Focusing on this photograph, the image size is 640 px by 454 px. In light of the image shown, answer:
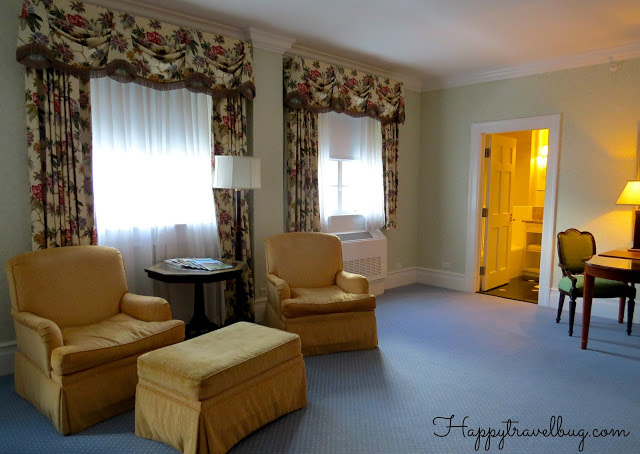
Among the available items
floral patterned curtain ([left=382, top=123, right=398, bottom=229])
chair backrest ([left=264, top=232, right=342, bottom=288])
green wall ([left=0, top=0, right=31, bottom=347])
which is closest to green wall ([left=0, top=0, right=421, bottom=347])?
green wall ([left=0, top=0, right=31, bottom=347])

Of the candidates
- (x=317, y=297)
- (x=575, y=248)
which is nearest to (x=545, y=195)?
(x=575, y=248)

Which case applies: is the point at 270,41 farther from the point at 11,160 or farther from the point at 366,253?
the point at 366,253

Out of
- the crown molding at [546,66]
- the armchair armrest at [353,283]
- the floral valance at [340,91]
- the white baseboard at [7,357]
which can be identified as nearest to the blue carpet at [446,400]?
the white baseboard at [7,357]

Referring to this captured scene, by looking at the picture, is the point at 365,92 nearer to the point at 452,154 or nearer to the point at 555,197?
the point at 452,154

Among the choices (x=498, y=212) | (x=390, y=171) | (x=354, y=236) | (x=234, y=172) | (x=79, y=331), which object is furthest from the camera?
(x=498, y=212)

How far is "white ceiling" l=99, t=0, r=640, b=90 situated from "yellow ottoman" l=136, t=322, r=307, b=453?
2.55m

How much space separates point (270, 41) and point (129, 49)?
1324 millimetres

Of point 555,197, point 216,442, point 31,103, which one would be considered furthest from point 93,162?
point 555,197

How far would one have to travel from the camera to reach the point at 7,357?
2977 millimetres

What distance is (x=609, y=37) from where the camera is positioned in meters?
3.99

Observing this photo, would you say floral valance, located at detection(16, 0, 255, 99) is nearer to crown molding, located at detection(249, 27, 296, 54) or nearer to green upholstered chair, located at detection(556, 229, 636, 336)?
crown molding, located at detection(249, 27, 296, 54)

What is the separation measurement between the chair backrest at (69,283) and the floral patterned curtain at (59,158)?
0.22m

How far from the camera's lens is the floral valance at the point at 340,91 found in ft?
13.9

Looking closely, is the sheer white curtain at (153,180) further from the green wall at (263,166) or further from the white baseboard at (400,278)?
the white baseboard at (400,278)
